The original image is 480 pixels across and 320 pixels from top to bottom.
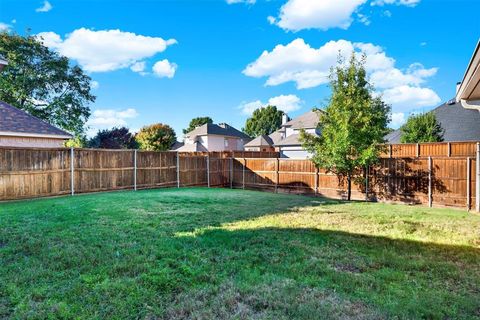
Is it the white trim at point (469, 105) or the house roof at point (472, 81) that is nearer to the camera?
the house roof at point (472, 81)

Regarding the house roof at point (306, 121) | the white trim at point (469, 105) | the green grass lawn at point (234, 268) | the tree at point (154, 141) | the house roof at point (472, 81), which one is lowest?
the green grass lawn at point (234, 268)

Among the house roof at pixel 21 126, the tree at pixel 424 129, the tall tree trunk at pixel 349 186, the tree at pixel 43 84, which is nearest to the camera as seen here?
the house roof at pixel 21 126

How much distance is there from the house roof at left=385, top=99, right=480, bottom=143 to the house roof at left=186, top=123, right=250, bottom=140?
22.5 meters

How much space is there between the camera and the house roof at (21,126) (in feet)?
39.8

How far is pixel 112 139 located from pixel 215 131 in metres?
15.7

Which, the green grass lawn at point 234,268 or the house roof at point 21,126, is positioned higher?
the house roof at point 21,126

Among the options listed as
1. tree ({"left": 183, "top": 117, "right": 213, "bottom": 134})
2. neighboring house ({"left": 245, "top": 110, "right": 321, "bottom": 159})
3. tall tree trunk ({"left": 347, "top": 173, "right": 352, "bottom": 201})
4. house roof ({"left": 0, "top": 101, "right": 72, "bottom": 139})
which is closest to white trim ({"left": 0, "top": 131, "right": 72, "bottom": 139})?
house roof ({"left": 0, "top": 101, "right": 72, "bottom": 139})

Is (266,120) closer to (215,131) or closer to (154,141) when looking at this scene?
(215,131)

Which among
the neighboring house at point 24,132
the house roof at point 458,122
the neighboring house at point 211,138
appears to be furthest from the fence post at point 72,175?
the neighboring house at point 211,138

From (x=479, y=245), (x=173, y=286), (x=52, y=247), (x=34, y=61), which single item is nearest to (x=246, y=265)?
(x=173, y=286)

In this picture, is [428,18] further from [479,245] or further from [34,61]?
[34,61]

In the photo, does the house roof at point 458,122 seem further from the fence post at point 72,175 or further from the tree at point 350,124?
the fence post at point 72,175

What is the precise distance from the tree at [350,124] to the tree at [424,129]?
562 cm

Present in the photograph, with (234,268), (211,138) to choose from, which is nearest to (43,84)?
(211,138)
